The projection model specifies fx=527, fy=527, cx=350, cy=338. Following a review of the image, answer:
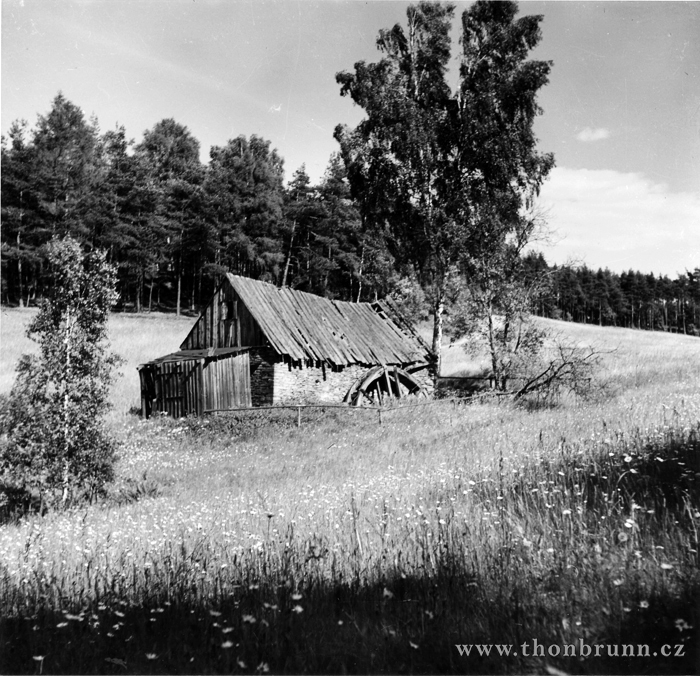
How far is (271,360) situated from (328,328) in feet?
13.3

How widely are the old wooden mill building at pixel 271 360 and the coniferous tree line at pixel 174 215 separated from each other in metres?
5.43

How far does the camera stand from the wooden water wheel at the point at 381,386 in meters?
22.7

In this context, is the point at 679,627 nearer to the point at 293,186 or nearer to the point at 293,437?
the point at 293,437

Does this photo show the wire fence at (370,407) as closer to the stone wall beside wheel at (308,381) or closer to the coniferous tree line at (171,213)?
the stone wall beside wheel at (308,381)

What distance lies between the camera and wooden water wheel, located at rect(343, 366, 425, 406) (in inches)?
893

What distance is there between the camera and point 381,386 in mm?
25062

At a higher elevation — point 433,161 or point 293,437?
point 433,161

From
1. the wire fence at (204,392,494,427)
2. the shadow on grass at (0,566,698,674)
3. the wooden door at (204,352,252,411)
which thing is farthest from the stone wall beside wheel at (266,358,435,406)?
the shadow on grass at (0,566,698,674)

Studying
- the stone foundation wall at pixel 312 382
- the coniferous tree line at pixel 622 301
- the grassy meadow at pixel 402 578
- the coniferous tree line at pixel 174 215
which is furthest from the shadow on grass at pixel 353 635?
the coniferous tree line at pixel 622 301

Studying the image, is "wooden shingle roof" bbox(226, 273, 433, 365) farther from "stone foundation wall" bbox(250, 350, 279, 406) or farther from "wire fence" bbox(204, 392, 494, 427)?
"wire fence" bbox(204, 392, 494, 427)

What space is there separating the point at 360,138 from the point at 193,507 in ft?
62.0

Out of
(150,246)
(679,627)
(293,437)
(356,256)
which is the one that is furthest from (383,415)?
(150,246)

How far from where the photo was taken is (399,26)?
2173 cm

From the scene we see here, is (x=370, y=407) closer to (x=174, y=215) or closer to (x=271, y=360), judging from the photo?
(x=271, y=360)
